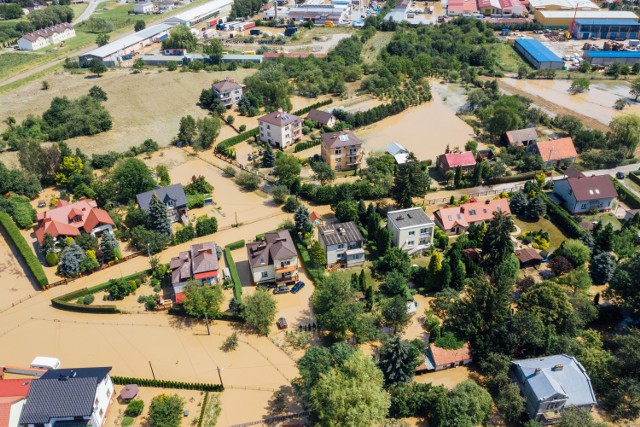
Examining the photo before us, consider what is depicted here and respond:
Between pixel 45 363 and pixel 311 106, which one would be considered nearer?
pixel 45 363

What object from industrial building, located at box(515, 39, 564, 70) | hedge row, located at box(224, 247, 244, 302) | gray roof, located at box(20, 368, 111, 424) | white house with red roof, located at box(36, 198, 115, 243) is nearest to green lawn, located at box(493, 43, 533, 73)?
industrial building, located at box(515, 39, 564, 70)

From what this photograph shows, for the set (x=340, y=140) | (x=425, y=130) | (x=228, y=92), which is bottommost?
(x=425, y=130)

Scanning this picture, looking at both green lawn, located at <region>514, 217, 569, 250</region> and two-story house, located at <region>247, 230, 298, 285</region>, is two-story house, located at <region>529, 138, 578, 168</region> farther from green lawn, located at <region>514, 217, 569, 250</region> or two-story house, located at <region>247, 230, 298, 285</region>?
two-story house, located at <region>247, 230, 298, 285</region>

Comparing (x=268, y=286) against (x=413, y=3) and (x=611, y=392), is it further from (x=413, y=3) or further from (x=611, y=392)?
(x=413, y=3)

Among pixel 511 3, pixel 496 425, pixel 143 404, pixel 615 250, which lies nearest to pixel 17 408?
pixel 143 404

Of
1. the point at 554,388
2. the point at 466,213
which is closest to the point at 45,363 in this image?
the point at 554,388

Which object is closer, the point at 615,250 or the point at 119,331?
the point at 119,331

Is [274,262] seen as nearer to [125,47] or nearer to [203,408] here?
[203,408]
